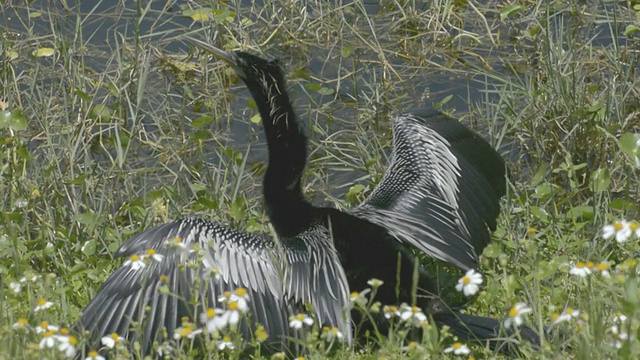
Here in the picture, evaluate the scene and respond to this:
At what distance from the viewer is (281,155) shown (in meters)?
5.05

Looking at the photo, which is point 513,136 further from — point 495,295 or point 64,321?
point 64,321

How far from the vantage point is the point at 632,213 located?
17.7ft

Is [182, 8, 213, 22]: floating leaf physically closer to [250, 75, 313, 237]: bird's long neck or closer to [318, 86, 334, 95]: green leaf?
[318, 86, 334, 95]: green leaf

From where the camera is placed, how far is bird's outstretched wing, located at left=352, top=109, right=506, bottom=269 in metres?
4.82

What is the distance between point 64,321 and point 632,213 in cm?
267

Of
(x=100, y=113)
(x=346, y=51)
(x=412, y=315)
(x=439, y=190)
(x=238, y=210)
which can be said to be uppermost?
(x=412, y=315)

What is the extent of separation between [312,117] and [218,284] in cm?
255

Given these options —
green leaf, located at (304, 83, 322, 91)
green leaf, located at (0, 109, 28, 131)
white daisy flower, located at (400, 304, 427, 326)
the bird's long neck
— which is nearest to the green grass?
green leaf, located at (0, 109, 28, 131)

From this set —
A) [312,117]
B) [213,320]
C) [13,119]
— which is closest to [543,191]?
[312,117]

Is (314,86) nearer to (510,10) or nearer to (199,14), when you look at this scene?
(199,14)

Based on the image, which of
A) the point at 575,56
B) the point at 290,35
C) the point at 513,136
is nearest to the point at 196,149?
the point at 290,35

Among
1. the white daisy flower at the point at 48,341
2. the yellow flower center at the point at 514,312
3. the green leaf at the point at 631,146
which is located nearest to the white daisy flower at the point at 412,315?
the yellow flower center at the point at 514,312

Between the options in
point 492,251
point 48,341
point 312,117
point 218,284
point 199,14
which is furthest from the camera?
point 199,14

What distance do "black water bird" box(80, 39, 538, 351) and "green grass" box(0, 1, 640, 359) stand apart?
7.8 inches
